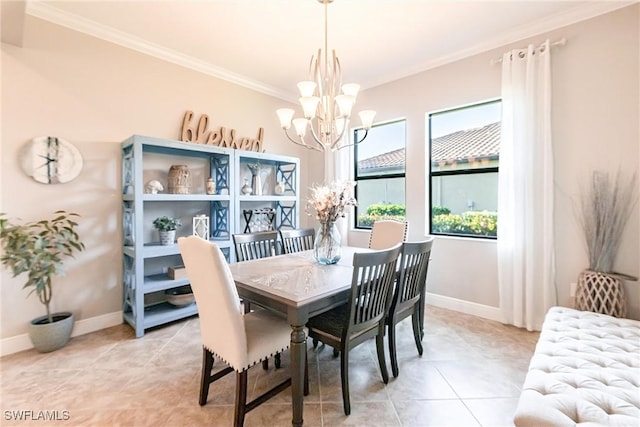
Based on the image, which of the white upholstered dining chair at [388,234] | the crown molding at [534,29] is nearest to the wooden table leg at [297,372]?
the white upholstered dining chair at [388,234]

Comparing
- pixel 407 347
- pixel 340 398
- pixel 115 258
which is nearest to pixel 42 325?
pixel 115 258

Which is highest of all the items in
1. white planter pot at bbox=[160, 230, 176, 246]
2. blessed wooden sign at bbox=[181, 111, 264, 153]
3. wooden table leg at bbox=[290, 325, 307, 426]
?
blessed wooden sign at bbox=[181, 111, 264, 153]

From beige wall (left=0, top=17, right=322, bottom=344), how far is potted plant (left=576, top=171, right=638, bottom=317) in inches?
164

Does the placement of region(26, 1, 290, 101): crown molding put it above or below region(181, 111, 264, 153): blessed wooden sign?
above

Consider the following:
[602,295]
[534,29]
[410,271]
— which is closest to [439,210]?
[602,295]

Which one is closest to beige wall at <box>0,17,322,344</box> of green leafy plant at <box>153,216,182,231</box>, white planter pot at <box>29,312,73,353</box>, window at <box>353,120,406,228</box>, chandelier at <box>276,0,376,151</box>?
white planter pot at <box>29,312,73,353</box>

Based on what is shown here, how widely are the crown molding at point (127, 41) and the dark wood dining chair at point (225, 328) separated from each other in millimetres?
2523

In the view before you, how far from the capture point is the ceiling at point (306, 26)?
235cm

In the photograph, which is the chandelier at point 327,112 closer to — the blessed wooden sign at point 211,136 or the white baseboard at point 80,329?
the blessed wooden sign at point 211,136

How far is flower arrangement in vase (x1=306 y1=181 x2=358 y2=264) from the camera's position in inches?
83.6

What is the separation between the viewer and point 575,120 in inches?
98.3

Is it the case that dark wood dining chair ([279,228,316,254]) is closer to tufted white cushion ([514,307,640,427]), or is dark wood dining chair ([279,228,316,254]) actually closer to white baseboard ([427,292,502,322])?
white baseboard ([427,292,502,322])

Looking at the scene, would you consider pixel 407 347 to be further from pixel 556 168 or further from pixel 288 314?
pixel 556 168

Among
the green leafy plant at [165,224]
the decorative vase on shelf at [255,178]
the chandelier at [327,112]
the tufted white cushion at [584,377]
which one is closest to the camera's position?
the tufted white cushion at [584,377]
